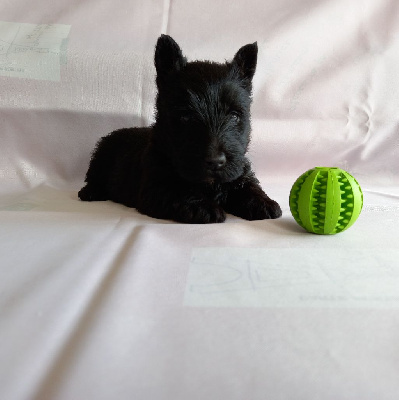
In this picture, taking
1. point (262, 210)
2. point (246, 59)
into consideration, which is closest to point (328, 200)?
point (262, 210)

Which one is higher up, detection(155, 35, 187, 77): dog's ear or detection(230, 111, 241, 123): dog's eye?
detection(155, 35, 187, 77): dog's ear

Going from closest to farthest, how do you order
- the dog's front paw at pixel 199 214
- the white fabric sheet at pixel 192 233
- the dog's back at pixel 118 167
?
the white fabric sheet at pixel 192 233 → the dog's front paw at pixel 199 214 → the dog's back at pixel 118 167

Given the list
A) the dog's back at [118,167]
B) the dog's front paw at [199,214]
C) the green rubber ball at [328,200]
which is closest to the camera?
the green rubber ball at [328,200]

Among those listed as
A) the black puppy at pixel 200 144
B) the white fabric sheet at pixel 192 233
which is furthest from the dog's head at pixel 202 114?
the white fabric sheet at pixel 192 233

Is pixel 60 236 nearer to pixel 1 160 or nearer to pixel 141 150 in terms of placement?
pixel 141 150

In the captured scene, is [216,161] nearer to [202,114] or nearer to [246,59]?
[202,114]

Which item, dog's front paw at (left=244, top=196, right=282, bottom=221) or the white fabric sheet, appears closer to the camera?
the white fabric sheet

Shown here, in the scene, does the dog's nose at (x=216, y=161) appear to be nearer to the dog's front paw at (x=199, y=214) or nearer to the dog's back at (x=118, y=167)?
the dog's front paw at (x=199, y=214)

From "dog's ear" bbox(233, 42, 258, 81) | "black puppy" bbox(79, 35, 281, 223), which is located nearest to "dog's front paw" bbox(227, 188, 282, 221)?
"black puppy" bbox(79, 35, 281, 223)

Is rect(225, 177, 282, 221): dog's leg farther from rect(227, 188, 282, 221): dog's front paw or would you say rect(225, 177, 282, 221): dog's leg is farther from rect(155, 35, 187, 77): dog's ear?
rect(155, 35, 187, 77): dog's ear
